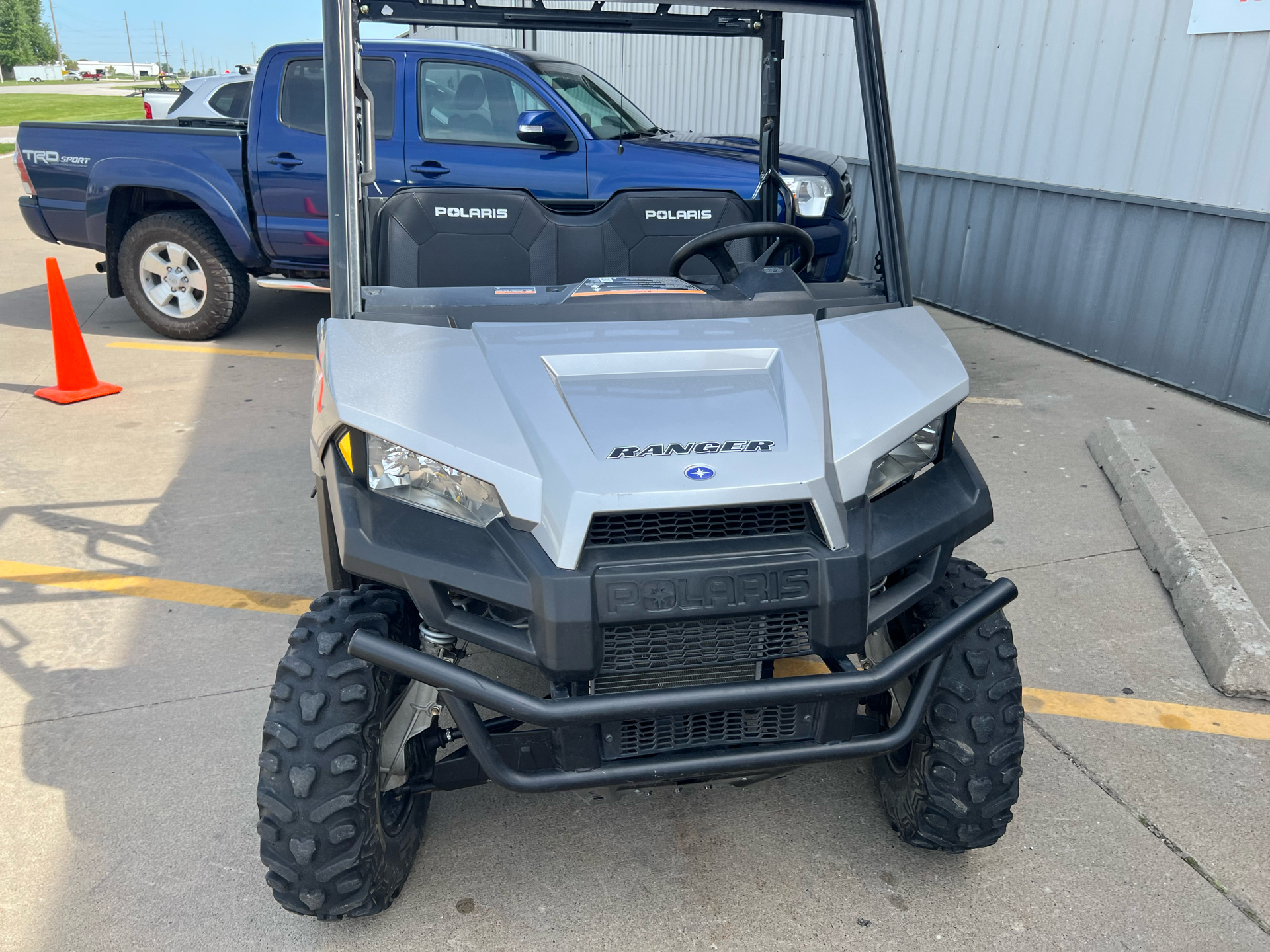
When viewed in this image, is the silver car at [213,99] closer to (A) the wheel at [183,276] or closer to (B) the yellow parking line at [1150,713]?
(A) the wheel at [183,276]

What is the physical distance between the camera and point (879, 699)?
2.45 m

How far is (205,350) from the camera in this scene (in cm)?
705

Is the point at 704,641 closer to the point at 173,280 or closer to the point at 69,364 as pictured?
the point at 69,364

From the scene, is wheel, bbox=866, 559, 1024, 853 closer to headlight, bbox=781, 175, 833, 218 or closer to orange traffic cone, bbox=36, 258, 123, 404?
headlight, bbox=781, 175, 833, 218

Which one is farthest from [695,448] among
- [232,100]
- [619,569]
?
[232,100]

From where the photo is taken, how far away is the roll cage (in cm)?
255

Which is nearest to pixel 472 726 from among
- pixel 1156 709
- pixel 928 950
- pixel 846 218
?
pixel 928 950

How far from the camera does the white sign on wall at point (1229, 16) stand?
Result: 17.7 feet

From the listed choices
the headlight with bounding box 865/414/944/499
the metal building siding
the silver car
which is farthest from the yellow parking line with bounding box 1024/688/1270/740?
the silver car

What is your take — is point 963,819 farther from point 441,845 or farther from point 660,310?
point 660,310

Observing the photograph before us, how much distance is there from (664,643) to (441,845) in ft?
3.19

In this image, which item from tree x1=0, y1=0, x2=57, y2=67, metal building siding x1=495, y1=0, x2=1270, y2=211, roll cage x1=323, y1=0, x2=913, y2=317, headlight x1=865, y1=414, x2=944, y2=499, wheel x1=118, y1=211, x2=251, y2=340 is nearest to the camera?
headlight x1=865, y1=414, x2=944, y2=499

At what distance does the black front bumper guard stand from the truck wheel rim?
5.87m

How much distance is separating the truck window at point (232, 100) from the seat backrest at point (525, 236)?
27.5 feet
